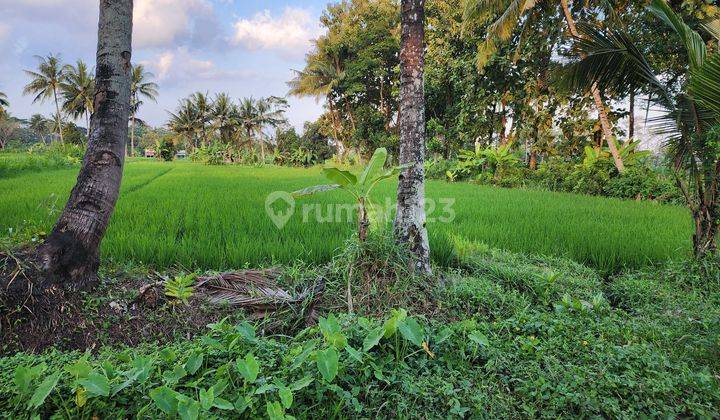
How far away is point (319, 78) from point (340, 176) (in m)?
22.7

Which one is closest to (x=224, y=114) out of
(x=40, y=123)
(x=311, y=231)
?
(x=40, y=123)

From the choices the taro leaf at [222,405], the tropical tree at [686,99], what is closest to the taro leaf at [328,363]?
the taro leaf at [222,405]

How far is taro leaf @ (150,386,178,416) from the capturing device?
124cm

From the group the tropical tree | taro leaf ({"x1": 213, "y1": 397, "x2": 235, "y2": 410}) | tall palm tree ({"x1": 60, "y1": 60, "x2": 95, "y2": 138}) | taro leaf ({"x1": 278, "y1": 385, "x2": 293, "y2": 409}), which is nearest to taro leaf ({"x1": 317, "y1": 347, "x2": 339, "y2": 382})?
taro leaf ({"x1": 278, "y1": 385, "x2": 293, "y2": 409})

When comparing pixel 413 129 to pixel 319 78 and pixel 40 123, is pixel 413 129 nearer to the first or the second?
pixel 319 78

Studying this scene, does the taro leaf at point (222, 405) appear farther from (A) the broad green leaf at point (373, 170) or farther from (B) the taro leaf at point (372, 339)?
(A) the broad green leaf at point (373, 170)

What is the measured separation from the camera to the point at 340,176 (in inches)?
96.2

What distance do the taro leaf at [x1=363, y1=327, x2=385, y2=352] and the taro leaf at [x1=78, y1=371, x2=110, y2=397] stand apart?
3.09ft

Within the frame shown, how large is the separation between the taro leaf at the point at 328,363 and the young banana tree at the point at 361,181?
3.87 ft

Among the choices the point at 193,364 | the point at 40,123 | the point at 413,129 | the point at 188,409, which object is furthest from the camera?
the point at 40,123

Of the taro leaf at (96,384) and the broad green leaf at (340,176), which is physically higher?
the broad green leaf at (340,176)

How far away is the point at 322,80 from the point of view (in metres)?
23.6

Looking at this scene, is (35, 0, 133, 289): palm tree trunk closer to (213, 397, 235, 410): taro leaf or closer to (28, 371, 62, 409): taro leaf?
(28, 371, 62, 409): taro leaf

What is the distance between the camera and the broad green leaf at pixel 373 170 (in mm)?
2568
